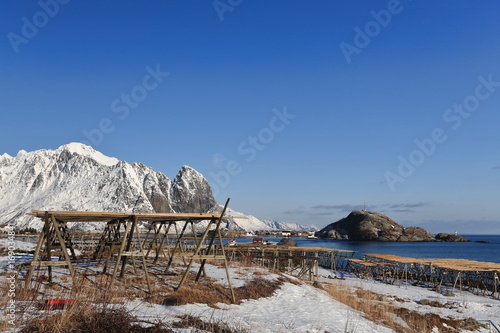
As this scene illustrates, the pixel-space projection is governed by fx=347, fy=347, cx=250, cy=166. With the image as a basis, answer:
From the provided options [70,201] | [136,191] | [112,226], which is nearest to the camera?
[112,226]

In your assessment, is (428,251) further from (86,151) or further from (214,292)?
(86,151)

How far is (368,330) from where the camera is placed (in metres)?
12.7

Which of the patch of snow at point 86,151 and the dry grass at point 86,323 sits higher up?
the patch of snow at point 86,151

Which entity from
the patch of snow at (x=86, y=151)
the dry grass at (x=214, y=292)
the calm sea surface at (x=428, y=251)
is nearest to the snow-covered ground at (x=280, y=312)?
the dry grass at (x=214, y=292)

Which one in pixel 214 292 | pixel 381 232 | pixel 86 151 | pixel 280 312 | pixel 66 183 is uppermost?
pixel 86 151

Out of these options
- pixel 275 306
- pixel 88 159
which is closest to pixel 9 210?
pixel 88 159

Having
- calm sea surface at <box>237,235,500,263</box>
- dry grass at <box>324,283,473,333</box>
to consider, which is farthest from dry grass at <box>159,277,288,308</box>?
calm sea surface at <box>237,235,500,263</box>

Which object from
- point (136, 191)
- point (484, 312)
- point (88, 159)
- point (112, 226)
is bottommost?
point (484, 312)

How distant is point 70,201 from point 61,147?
52.3m

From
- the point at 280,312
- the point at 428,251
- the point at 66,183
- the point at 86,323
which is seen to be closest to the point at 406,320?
the point at 280,312

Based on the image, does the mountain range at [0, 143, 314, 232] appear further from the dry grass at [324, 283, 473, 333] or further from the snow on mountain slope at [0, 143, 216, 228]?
the dry grass at [324, 283, 473, 333]

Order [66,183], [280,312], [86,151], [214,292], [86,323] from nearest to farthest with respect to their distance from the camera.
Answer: [86,323], [280,312], [214,292], [66,183], [86,151]

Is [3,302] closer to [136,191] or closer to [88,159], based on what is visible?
[136,191]

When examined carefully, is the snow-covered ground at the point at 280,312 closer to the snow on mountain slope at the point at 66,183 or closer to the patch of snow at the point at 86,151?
the snow on mountain slope at the point at 66,183
